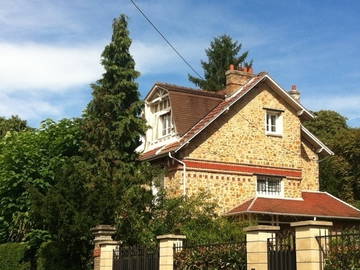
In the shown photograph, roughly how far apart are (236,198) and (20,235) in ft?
31.6

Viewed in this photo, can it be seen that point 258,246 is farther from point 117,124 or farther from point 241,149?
point 241,149

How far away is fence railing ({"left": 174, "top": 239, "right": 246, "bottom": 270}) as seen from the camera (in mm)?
12966

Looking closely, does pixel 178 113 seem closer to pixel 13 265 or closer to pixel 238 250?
pixel 13 265

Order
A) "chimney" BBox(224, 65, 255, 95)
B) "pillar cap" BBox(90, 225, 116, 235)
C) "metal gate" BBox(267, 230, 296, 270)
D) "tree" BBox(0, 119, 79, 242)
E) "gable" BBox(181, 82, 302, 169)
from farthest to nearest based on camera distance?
"chimney" BBox(224, 65, 255, 95) < "gable" BBox(181, 82, 302, 169) < "tree" BBox(0, 119, 79, 242) < "pillar cap" BBox(90, 225, 116, 235) < "metal gate" BBox(267, 230, 296, 270)

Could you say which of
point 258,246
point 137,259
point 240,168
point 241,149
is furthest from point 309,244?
point 241,149

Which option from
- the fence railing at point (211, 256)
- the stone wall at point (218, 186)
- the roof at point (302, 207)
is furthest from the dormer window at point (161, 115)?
the fence railing at point (211, 256)

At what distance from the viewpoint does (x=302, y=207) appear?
27.4 metres

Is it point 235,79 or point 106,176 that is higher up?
point 235,79

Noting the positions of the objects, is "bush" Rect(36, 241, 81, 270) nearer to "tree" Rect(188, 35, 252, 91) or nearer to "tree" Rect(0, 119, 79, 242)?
"tree" Rect(0, 119, 79, 242)

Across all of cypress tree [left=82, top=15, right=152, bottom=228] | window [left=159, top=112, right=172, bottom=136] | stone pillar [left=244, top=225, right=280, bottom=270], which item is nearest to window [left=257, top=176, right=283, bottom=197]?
window [left=159, top=112, right=172, bottom=136]

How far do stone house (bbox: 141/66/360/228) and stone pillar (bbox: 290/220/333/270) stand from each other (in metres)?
14.1

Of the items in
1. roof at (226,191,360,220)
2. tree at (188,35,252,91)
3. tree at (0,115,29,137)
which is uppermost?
tree at (188,35,252,91)

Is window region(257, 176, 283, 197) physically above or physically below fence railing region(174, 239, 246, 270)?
above

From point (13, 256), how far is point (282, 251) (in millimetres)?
17158
